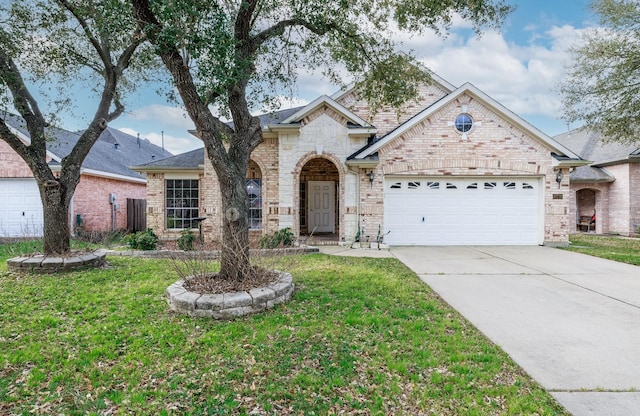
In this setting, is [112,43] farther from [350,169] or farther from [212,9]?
[350,169]

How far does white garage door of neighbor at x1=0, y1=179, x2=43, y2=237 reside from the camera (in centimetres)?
1343

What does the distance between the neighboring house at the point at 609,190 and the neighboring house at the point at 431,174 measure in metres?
5.93

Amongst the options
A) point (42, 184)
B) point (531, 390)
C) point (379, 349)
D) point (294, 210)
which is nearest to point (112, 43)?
point (42, 184)

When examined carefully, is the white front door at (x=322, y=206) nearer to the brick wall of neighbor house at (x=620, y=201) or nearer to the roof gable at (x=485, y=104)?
the roof gable at (x=485, y=104)

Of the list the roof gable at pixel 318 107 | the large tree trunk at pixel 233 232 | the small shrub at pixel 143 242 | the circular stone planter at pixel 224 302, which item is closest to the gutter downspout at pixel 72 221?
the small shrub at pixel 143 242

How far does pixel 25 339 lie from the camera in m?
3.92

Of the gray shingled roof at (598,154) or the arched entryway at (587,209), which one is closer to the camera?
the gray shingled roof at (598,154)

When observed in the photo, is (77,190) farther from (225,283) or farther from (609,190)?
(609,190)

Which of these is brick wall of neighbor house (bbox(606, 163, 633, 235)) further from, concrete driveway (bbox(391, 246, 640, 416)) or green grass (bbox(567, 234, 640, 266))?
concrete driveway (bbox(391, 246, 640, 416))

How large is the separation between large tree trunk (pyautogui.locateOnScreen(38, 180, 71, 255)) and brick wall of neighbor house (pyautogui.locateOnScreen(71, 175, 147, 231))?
286 inches

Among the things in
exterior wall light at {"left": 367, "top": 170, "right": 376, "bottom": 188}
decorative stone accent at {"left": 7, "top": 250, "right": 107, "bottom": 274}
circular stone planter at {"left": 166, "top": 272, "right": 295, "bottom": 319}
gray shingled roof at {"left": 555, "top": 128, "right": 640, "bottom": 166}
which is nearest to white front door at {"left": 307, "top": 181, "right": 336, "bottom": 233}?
exterior wall light at {"left": 367, "top": 170, "right": 376, "bottom": 188}

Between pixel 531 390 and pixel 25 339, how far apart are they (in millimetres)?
5611

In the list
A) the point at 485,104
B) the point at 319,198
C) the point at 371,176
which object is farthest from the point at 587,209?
the point at 319,198

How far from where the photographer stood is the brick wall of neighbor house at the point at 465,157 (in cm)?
1112
